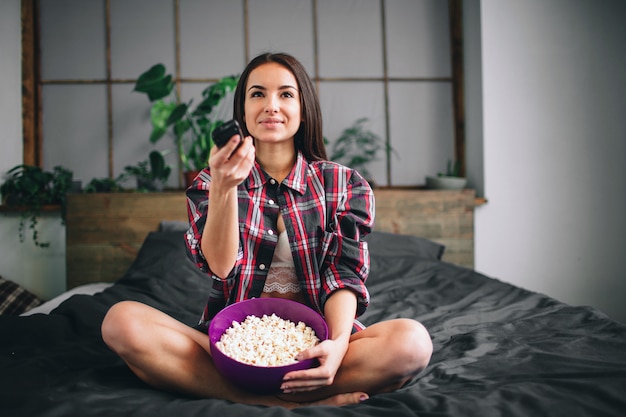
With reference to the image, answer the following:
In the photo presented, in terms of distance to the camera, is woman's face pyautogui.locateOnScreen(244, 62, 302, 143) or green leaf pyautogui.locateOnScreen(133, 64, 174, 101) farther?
green leaf pyautogui.locateOnScreen(133, 64, 174, 101)

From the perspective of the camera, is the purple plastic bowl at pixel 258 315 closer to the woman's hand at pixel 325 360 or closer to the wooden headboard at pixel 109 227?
the woman's hand at pixel 325 360

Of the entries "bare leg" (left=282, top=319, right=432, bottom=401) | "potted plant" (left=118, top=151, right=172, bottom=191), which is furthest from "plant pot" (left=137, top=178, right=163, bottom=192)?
"bare leg" (left=282, top=319, right=432, bottom=401)

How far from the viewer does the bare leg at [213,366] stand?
0.90 meters

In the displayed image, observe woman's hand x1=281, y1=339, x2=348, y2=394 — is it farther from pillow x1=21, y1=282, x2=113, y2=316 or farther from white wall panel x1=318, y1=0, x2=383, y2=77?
white wall panel x1=318, y1=0, x2=383, y2=77

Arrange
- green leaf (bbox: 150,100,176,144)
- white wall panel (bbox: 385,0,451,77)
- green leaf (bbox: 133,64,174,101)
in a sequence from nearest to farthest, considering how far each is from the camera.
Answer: green leaf (bbox: 133,64,174,101)
green leaf (bbox: 150,100,176,144)
white wall panel (bbox: 385,0,451,77)

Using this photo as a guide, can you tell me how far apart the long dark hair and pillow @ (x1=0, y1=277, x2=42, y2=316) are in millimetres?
1824

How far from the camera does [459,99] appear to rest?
2.85m

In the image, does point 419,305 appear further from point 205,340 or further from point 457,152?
point 457,152

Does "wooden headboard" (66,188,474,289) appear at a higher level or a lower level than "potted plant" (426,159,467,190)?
lower

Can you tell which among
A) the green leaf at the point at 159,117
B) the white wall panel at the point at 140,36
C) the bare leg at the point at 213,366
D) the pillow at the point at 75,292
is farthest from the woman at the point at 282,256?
the white wall panel at the point at 140,36

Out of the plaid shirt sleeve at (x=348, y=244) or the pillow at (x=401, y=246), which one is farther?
the pillow at (x=401, y=246)

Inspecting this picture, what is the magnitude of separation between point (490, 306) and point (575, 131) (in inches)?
62.4

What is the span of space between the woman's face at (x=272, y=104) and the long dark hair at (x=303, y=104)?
2cm

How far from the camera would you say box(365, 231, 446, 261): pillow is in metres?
2.22
